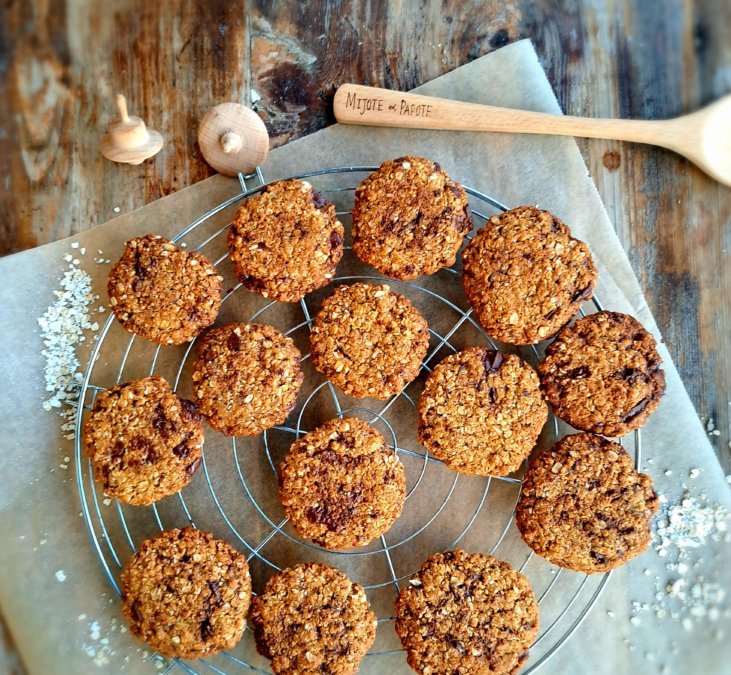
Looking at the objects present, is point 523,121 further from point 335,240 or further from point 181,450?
point 181,450

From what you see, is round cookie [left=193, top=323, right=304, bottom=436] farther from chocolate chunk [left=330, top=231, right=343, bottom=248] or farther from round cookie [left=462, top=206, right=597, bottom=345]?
round cookie [left=462, top=206, right=597, bottom=345]

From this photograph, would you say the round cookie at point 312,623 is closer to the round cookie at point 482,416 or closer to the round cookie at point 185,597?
the round cookie at point 185,597

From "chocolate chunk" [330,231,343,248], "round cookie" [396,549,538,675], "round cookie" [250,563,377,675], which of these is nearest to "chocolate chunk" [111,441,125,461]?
"round cookie" [250,563,377,675]

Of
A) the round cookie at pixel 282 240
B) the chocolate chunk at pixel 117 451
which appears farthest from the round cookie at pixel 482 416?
the chocolate chunk at pixel 117 451

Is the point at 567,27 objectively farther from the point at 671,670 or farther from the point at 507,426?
the point at 671,670

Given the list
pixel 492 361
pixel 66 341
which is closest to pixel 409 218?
pixel 492 361

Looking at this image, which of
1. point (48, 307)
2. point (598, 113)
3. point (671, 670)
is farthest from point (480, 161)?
point (671, 670)
